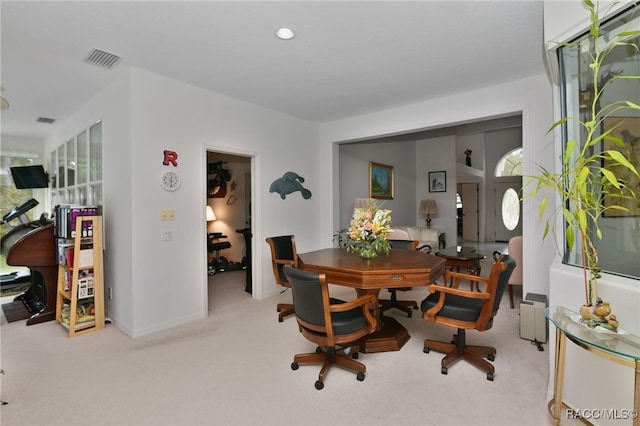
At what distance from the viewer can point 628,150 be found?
5.58ft

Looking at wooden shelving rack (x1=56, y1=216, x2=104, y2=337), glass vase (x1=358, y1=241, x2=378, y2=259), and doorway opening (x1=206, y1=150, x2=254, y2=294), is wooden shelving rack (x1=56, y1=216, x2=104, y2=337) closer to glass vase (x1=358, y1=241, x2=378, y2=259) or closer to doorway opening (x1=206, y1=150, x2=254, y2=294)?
doorway opening (x1=206, y1=150, x2=254, y2=294)

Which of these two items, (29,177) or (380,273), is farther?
(29,177)

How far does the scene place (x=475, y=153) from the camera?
10.5 metres

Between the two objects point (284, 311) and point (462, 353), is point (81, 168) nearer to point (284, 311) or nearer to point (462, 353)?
point (284, 311)

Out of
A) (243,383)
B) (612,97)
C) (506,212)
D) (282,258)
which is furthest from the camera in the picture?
(506,212)

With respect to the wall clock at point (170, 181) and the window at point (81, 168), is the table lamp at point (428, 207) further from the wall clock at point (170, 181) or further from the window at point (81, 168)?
the window at point (81, 168)

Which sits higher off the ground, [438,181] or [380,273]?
[438,181]

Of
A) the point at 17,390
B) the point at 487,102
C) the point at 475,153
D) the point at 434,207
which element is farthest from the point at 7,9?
the point at 475,153

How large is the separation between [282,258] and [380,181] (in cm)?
343

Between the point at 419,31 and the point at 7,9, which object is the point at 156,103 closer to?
the point at 7,9

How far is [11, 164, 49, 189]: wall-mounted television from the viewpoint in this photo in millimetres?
5648

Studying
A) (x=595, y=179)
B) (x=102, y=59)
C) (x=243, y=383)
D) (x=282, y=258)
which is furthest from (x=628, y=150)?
(x=102, y=59)

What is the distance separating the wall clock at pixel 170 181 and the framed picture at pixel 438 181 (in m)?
6.38

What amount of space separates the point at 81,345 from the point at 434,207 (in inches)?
277
